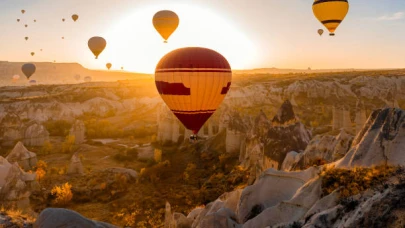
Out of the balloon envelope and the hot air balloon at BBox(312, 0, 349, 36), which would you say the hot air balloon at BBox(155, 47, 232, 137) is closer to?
the hot air balloon at BBox(312, 0, 349, 36)

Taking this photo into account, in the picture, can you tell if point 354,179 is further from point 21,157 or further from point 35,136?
point 35,136

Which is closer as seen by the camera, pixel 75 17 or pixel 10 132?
pixel 10 132

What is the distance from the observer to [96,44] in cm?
5344

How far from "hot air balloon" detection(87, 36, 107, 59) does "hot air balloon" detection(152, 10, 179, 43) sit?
18555mm

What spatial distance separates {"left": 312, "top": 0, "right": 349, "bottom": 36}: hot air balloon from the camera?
33812mm

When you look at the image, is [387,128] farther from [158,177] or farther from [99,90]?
[99,90]

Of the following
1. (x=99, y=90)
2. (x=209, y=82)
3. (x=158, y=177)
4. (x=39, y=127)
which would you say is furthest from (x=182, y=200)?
(x=99, y=90)

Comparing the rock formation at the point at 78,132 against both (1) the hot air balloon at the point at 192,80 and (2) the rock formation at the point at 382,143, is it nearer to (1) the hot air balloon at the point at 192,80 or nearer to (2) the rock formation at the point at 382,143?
(1) the hot air balloon at the point at 192,80

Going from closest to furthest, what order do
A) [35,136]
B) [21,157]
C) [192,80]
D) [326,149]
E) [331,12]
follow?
1. [326,149]
2. [192,80]
3. [21,157]
4. [331,12]
5. [35,136]

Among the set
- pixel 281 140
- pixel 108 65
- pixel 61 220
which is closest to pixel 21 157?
pixel 281 140

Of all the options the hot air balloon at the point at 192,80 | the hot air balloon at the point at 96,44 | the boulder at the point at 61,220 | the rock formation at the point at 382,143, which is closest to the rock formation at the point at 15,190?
the hot air balloon at the point at 192,80

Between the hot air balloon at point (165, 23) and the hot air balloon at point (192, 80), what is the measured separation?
63.7 ft

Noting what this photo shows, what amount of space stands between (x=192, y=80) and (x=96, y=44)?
1536 inches

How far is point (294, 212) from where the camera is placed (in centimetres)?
938
